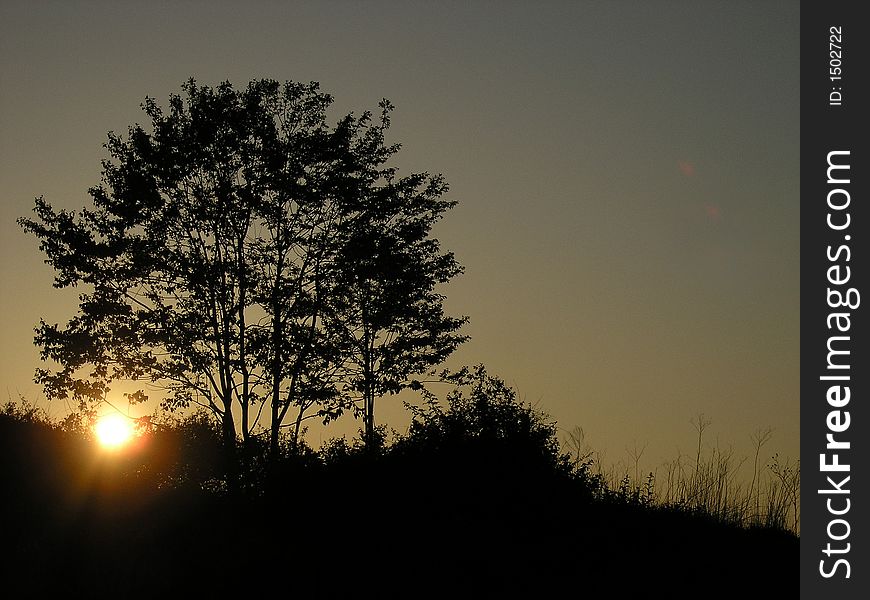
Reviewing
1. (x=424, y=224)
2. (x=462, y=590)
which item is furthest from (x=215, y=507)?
(x=424, y=224)

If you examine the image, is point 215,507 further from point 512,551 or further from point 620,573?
point 620,573

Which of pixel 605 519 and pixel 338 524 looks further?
pixel 605 519

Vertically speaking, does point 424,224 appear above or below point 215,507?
above

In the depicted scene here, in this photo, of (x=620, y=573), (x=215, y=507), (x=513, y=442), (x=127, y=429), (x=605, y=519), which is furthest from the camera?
(x=127, y=429)

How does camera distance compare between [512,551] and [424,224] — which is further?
[424,224]

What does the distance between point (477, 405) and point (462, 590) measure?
28.8 ft

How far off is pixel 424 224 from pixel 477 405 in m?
13.3

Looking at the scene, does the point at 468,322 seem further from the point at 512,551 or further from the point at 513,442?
the point at 512,551

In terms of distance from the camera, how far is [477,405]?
91.9ft

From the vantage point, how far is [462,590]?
64.3 feet

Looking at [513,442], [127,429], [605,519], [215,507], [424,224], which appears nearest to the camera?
[215,507]
